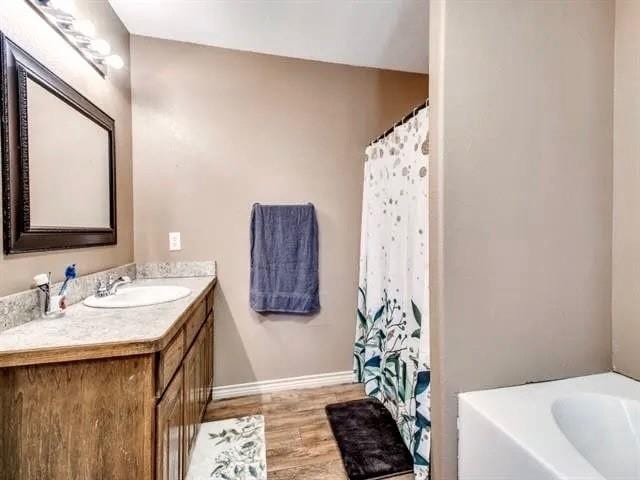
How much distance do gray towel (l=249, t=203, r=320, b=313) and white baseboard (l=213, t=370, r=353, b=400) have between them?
0.54 metres

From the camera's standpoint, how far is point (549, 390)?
996 mm

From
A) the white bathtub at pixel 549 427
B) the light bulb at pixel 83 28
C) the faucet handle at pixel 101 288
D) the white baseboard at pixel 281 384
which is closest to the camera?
the white bathtub at pixel 549 427

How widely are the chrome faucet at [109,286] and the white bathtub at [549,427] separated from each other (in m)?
1.62

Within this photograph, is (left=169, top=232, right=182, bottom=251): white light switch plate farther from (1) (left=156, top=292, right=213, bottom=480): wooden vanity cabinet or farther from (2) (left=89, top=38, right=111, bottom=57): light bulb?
(2) (left=89, top=38, right=111, bottom=57): light bulb

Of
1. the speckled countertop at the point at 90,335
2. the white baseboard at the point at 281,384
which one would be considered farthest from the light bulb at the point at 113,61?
the white baseboard at the point at 281,384

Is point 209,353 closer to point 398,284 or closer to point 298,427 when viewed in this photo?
point 298,427

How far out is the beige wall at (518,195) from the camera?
0.99 metres

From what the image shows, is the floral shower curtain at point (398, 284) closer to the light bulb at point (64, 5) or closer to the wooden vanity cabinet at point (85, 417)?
the wooden vanity cabinet at point (85, 417)

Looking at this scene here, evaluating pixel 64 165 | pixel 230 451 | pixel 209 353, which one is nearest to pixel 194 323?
pixel 209 353

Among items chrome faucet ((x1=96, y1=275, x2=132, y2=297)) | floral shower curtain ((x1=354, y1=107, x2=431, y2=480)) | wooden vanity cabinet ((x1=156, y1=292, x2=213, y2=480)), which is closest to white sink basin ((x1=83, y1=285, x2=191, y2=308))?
chrome faucet ((x1=96, y1=275, x2=132, y2=297))

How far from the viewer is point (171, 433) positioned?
1.07m

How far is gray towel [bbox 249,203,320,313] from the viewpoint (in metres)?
2.03

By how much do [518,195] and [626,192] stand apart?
0.44 metres

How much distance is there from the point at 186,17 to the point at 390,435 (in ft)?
8.94
